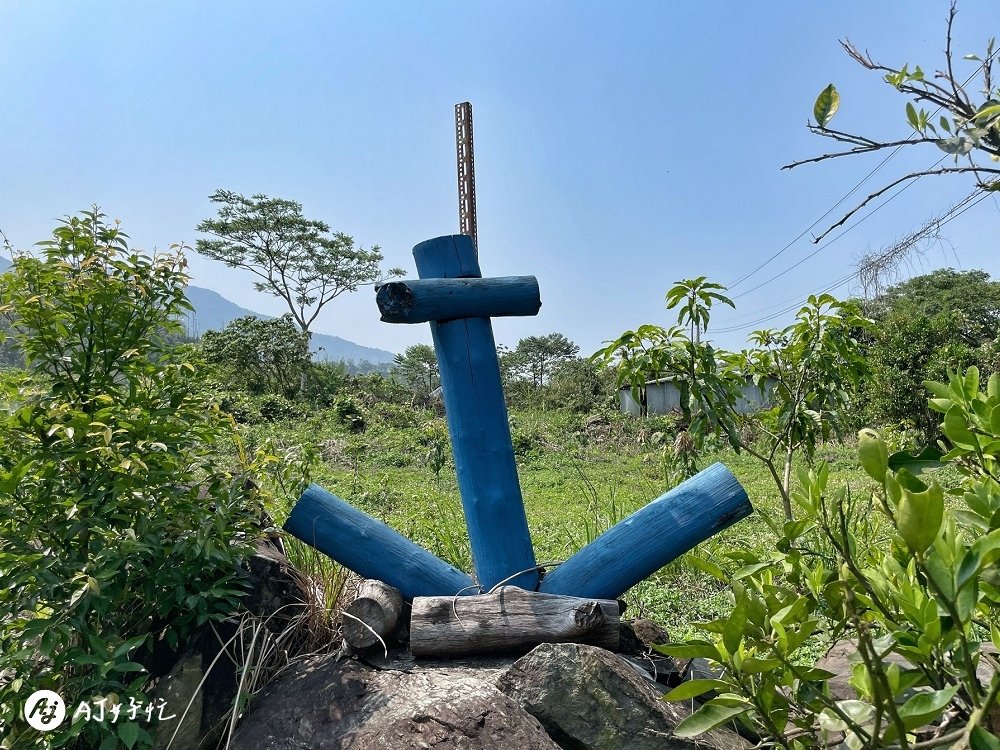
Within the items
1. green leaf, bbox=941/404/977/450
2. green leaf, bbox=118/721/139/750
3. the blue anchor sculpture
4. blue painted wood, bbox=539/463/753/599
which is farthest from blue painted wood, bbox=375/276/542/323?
green leaf, bbox=941/404/977/450

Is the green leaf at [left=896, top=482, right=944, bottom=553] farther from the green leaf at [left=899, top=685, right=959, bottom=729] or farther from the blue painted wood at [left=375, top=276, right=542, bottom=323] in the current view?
the blue painted wood at [left=375, top=276, right=542, bottom=323]

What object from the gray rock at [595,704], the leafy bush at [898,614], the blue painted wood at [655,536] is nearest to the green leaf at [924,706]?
the leafy bush at [898,614]

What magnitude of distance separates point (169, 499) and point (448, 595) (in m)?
0.96

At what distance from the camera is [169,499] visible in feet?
6.61

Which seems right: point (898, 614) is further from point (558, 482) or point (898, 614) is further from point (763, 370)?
point (558, 482)

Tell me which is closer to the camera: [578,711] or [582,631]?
[578,711]

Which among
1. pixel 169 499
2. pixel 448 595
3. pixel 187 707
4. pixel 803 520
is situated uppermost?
pixel 169 499

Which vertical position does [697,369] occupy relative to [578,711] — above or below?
above

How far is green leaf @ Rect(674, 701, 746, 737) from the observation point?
2.70ft

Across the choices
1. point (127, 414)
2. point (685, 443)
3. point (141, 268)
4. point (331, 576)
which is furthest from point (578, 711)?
point (685, 443)

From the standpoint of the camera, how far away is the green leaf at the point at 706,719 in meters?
0.82

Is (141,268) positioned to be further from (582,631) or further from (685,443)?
(685,443)

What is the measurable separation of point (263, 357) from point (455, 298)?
15555mm

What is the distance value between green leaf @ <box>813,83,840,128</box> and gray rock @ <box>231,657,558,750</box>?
1.56 metres
